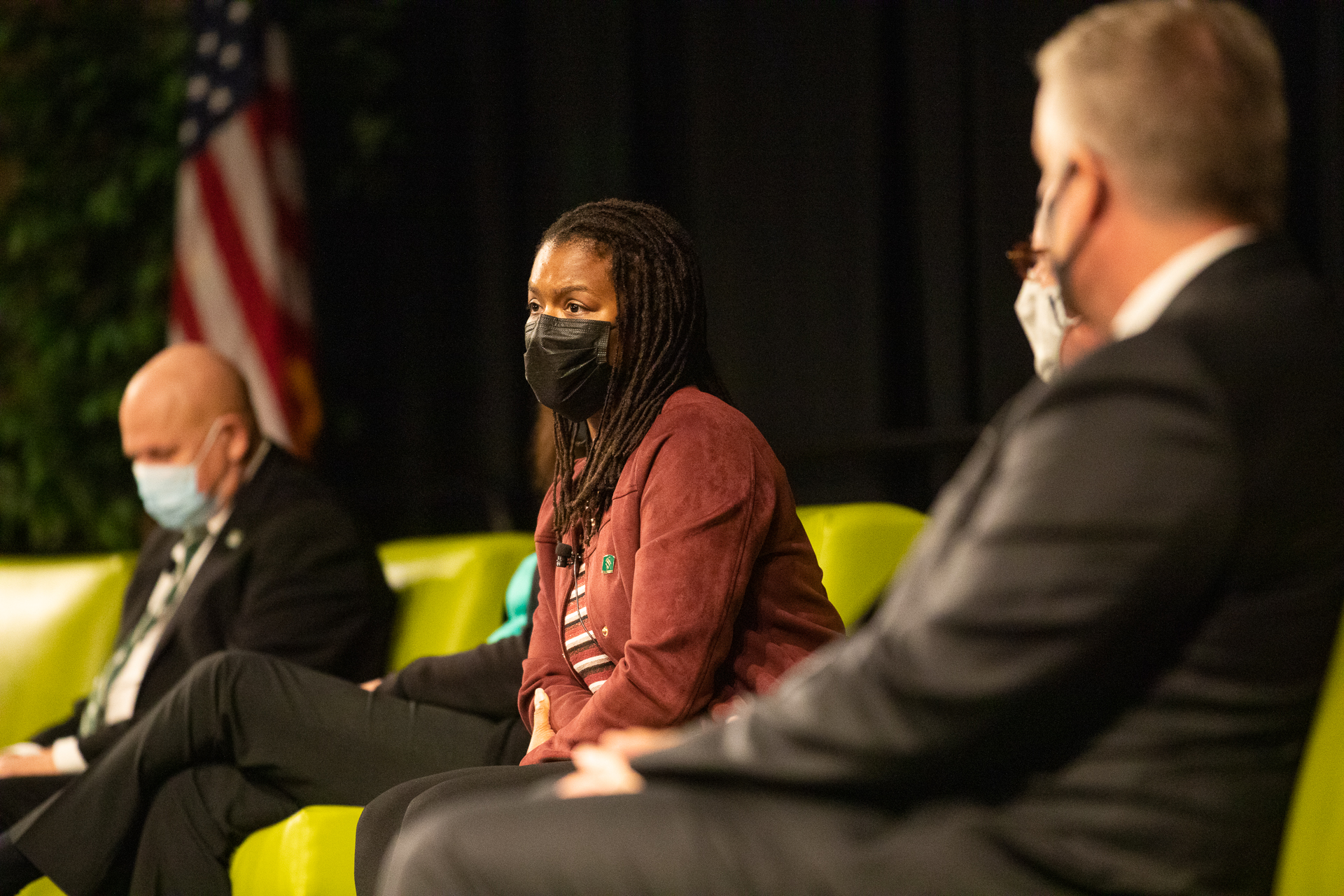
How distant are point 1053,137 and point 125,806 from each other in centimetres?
199

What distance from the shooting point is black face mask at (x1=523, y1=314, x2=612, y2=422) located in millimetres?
1978

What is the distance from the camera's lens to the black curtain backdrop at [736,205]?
330 centimetres

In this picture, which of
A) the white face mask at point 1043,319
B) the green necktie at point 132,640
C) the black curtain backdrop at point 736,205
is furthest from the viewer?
the black curtain backdrop at point 736,205

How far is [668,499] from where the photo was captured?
1.79 meters

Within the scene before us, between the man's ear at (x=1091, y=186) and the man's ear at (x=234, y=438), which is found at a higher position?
the man's ear at (x=1091, y=186)

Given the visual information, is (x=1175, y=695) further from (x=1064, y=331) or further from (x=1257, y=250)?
(x=1064, y=331)

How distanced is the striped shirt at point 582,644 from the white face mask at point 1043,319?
2.46ft

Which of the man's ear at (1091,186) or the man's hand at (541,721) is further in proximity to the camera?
the man's hand at (541,721)

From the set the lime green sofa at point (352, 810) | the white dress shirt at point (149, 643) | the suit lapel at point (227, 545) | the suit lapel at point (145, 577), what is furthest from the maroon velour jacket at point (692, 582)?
the suit lapel at point (145, 577)

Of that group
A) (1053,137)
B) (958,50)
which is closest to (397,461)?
(958,50)

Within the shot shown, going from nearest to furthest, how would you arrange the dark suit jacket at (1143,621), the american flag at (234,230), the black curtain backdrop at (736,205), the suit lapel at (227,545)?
the dark suit jacket at (1143,621), the suit lapel at (227,545), the black curtain backdrop at (736,205), the american flag at (234,230)

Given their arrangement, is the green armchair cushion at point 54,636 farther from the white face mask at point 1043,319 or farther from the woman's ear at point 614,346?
the white face mask at point 1043,319

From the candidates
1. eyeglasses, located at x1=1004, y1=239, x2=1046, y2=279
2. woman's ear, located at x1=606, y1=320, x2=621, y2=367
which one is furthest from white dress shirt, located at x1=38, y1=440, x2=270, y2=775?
eyeglasses, located at x1=1004, y1=239, x2=1046, y2=279

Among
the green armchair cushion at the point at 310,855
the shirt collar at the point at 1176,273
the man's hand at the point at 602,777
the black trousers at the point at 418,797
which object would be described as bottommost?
the green armchair cushion at the point at 310,855
